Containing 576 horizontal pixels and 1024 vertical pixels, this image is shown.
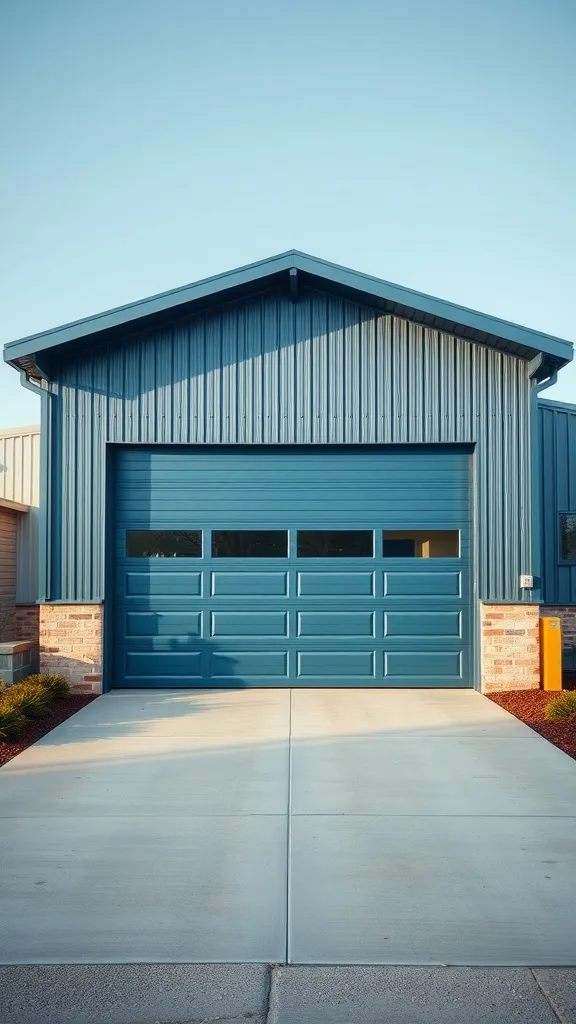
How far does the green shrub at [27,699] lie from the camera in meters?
8.27

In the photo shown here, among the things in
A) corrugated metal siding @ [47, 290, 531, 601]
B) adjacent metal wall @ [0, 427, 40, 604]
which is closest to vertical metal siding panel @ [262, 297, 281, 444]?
corrugated metal siding @ [47, 290, 531, 601]

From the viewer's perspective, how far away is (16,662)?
32.7 ft

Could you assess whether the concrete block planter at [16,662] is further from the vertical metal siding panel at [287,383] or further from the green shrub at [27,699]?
the vertical metal siding panel at [287,383]

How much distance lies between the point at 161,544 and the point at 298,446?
246 cm

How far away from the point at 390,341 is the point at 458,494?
8.00 feet

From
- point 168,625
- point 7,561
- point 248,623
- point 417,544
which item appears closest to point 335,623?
point 248,623

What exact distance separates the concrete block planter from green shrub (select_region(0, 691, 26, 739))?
2.00 m

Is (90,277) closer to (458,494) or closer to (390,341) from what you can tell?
(390,341)

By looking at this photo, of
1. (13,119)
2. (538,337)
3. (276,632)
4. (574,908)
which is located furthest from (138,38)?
(574,908)

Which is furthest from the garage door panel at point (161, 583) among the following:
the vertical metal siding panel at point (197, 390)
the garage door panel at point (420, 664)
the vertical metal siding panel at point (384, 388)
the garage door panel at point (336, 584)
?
the vertical metal siding panel at point (384, 388)

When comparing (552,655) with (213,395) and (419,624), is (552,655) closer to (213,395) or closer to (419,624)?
(419,624)

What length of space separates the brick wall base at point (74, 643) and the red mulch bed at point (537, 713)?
5495 mm

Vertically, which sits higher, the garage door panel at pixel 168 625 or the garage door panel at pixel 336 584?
the garage door panel at pixel 336 584

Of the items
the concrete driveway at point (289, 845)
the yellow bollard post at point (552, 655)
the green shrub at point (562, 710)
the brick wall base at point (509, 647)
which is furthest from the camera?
the brick wall base at point (509, 647)
